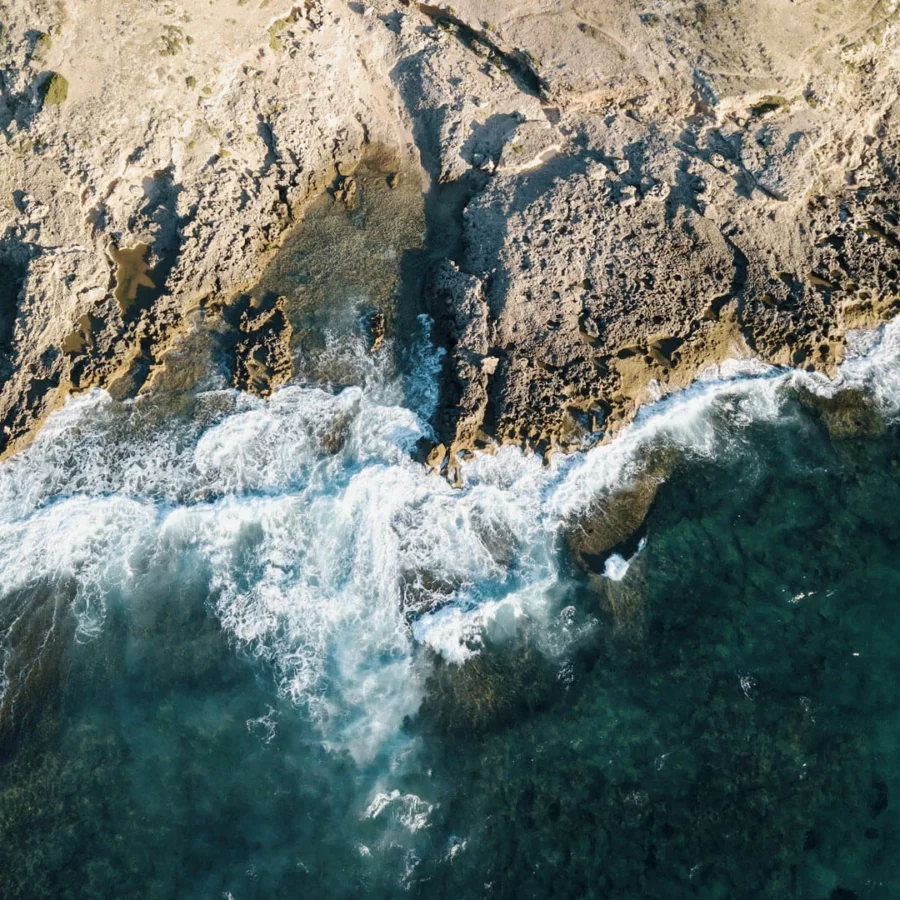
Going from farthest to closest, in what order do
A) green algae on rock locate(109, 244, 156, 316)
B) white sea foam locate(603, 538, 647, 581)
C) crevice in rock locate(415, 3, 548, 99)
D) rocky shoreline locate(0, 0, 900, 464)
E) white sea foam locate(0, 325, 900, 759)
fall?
crevice in rock locate(415, 3, 548, 99) → green algae on rock locate(109, 244, 156, 316) → rocky shoreline locate(0, 0, 900, 464) → white sea foam locate(603, 538, 647, 581) → white sea foam locate(0, 325, 900, 759)

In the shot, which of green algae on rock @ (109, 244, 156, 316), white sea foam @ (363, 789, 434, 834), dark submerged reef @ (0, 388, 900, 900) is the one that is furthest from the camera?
green algae on rock @ (109, 244, 156, 316)

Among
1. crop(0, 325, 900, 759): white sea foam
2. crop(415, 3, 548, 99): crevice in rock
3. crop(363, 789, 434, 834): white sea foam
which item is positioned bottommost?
crop(363, 789, 434, 834): white sea foam

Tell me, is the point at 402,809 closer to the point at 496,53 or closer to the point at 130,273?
the point at 130,273

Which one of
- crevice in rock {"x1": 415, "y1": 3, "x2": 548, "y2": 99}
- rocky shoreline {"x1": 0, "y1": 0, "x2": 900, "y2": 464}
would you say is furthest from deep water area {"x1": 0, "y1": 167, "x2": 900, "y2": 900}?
crevice in rock {"x1": 415, "y1": 3, "x2": 548, "y2": 99}

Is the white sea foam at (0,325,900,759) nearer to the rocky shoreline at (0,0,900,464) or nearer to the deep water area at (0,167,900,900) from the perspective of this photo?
the deep water area at (0,167,900,900)

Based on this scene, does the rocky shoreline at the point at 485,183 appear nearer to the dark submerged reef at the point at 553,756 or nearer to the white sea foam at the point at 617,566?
the white sea foam at the point at 617,566

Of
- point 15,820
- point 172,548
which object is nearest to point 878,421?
point 172,548
